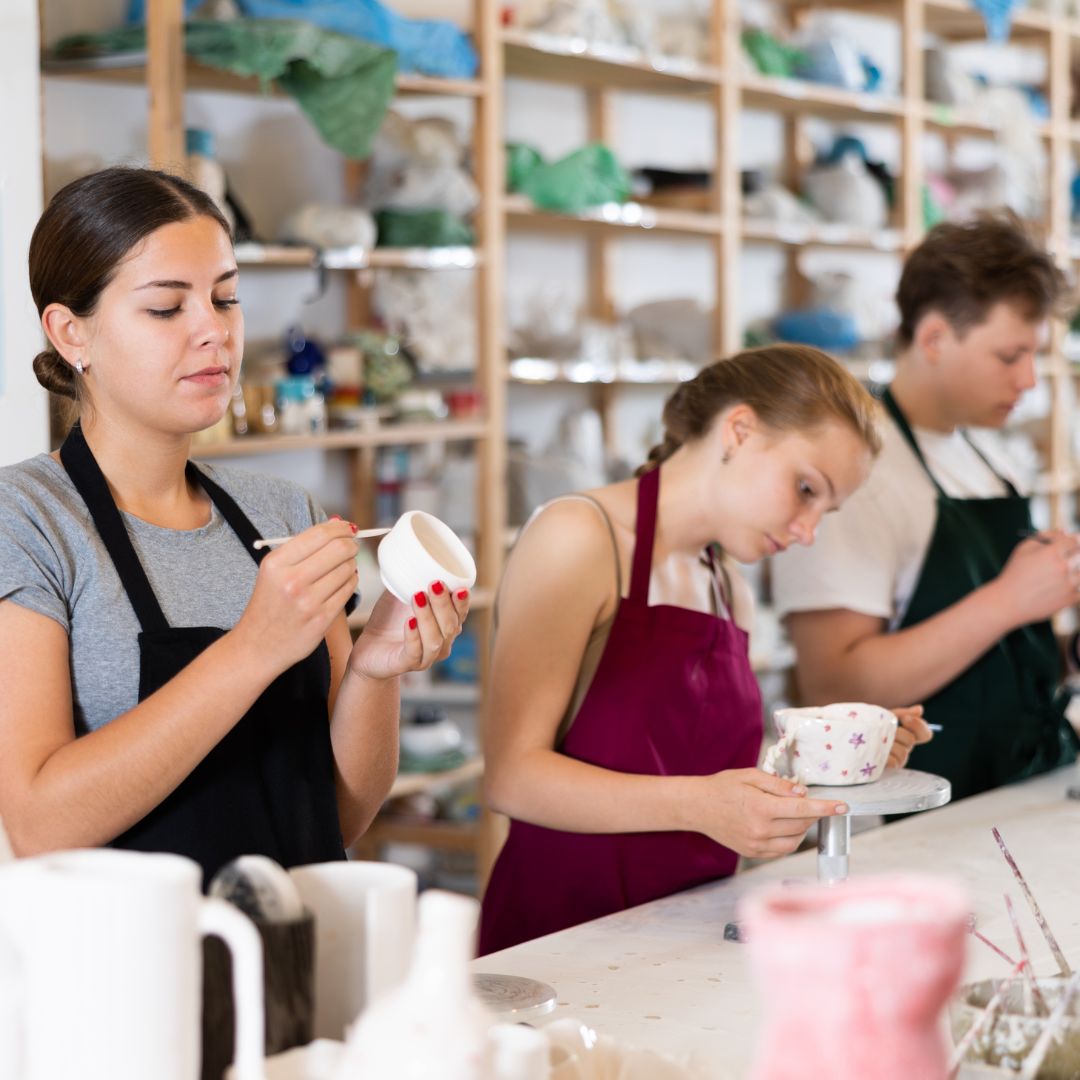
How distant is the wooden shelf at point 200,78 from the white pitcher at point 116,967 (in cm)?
247

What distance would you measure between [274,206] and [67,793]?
2.56 metres

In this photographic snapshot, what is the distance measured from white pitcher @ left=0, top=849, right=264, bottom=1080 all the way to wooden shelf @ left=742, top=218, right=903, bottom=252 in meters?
4.03

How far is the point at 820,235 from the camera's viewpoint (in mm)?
4891

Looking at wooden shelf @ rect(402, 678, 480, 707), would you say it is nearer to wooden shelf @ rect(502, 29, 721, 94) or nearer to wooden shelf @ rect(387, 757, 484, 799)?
wooden shelf @ rect(387, 757, 484, 799)

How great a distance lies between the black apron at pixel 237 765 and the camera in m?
1.54

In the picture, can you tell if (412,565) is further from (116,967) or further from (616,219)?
(616,219)

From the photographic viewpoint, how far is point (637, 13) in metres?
4.30

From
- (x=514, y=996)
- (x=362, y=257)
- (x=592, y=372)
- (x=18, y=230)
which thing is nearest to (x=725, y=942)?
(x=514, y=996)

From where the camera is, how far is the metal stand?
5.36ft

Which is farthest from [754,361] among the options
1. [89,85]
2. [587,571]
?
[89,85]

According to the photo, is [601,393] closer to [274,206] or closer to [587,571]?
[274,206]

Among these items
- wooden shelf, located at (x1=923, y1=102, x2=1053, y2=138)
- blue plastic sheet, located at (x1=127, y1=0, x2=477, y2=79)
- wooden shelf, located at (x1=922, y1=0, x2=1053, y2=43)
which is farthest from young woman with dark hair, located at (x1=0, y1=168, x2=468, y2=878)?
wooden shelf, located at (x1=922, y1=0, x2=1053, y2=43)

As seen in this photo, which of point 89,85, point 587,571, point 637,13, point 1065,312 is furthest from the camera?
point 637,13

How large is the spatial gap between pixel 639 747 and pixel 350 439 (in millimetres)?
1629
